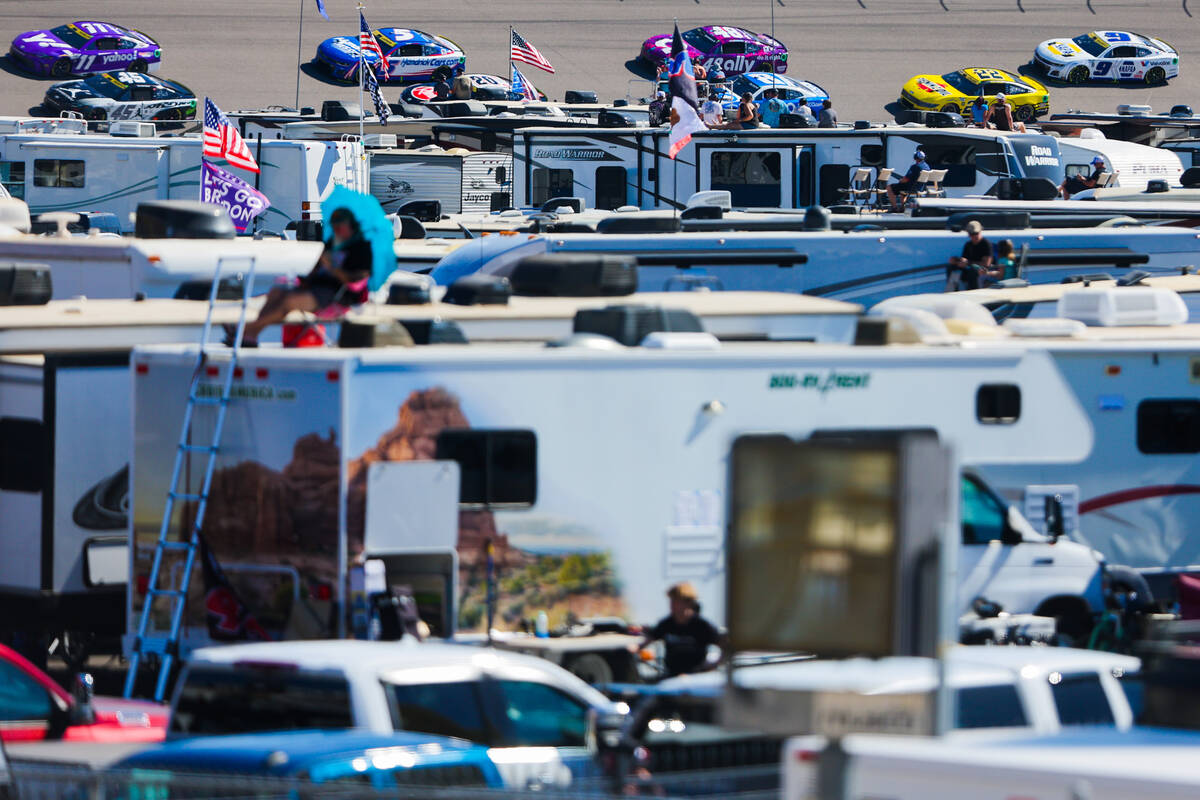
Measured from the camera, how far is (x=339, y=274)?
10695 millimetres

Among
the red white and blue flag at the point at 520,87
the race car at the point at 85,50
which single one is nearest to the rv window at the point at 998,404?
the red white and blue flag at the point at 520,87

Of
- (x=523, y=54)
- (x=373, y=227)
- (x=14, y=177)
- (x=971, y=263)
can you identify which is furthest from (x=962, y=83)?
(x=373, y=227)

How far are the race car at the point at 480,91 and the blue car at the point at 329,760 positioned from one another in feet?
110

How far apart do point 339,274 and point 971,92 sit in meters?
37.2

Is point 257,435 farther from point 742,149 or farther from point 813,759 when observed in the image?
point 742,149

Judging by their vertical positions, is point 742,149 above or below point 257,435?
above

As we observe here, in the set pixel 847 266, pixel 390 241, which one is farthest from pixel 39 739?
pixel 847 266

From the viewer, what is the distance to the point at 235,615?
10031 mm

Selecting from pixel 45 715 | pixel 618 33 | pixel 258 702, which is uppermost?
pixel 618 33

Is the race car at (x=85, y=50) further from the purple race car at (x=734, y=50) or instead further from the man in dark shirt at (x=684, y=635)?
the man in dark shirt at (x=684, y=635)

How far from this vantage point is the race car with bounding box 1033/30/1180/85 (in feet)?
171

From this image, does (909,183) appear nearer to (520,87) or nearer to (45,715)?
(520,87)

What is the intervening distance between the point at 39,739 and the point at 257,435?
2081mm

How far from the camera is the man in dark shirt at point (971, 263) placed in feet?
59.7
